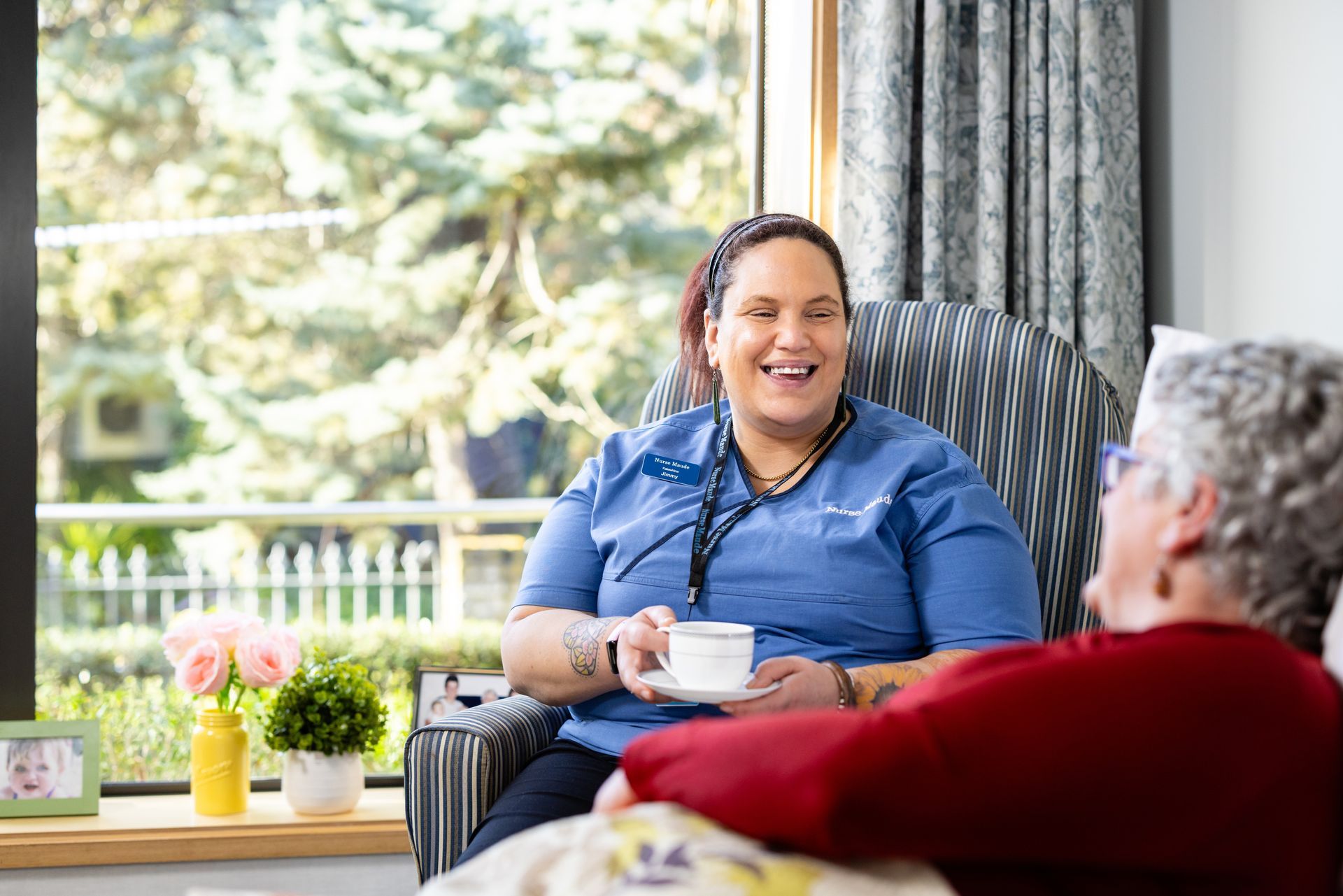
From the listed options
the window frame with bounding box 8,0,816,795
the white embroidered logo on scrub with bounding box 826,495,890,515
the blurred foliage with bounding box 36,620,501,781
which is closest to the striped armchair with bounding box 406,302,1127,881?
the white embroidered logo on scrub with bounding box 826,495,890,515

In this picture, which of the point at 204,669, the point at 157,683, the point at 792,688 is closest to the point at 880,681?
the point at 792,688

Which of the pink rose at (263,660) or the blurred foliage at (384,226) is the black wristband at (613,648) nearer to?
the pink rose at (263,660)

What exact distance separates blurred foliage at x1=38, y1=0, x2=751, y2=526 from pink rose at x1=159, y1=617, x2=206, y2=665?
3419 millimetres

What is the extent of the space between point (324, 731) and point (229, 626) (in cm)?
27

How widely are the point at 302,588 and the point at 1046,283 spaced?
3365 millimetres

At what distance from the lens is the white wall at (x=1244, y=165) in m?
1.61

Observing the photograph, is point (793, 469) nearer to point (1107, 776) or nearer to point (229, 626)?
point (1107, 776)

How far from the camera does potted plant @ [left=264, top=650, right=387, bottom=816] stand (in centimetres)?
214

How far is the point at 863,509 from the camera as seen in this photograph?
61.3 inches

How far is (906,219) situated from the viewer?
2.23 metres

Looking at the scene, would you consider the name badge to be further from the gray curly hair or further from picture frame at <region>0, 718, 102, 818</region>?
picture frame at <region>0, 718, 102, 818</region>

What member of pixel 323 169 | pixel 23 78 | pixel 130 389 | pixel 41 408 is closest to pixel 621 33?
pixel 323 169

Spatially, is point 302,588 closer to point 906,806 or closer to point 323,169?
point 323,169

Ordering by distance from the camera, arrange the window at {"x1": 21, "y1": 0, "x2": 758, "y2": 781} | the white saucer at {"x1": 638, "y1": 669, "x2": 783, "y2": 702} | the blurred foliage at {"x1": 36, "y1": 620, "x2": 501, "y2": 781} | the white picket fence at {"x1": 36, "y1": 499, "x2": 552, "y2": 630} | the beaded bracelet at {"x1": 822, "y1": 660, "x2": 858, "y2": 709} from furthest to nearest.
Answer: the window at {"x1": 21, "y1": 0, "x2": 758, "y2": 781} → the white picket fence at {"x1": 36, "y1": 499, "x2": 552, "y2": 630} → the blurred foliage at {"x1": 36, "y1": 620, "x2": 501, "y2": 781} → the beaded bracelet at {"x1": 822, "y1": 660, "x2": 858, "y2": 709} → the white saucer at {"x1": 638, "y1": 669, "x2": 783, "y2": 702}
